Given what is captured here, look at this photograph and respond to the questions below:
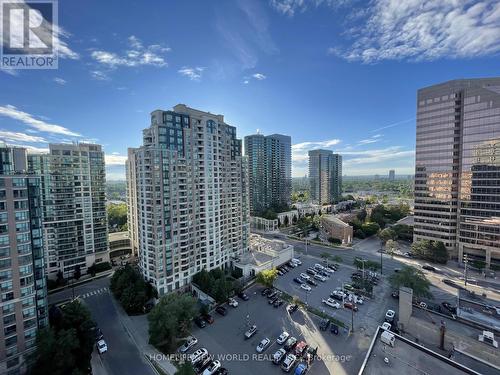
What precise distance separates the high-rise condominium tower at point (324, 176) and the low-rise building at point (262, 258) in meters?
87.9

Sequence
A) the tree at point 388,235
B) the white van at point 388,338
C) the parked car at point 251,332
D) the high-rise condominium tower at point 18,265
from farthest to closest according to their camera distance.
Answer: the tree at point 388,235 < the parked car at point 251,332 < the high-rise condominium tower at point 18,265 < the white van at point 388,338

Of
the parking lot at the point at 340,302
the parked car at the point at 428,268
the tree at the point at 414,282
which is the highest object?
the tree at the point at 414,282

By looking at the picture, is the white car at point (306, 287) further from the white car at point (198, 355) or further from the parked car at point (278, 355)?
the white car at point (198, 355)

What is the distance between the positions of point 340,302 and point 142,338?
1313 inches

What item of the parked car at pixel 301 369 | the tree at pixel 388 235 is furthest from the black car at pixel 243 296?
the tree at pixel 388 235

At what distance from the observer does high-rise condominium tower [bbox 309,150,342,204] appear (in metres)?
140

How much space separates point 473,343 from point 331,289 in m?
21.7

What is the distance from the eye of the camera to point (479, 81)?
53.7m

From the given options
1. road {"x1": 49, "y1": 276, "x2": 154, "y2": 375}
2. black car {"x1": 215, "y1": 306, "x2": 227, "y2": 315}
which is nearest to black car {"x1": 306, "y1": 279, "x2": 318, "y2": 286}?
black car {"x1": 215, "y1": 306, "x2": 227, "y2": 315}

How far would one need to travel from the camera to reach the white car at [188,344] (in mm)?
29513

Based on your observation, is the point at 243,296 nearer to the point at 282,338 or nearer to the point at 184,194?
the point at 282,338

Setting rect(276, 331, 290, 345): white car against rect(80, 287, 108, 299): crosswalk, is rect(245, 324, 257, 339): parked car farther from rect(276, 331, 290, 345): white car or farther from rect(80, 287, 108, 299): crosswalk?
rect(80, 287, 108, 299): crosswalk

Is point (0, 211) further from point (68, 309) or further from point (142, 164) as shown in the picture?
point (142, 164)

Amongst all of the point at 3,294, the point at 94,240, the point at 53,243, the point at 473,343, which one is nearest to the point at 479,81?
the point at 473,343
